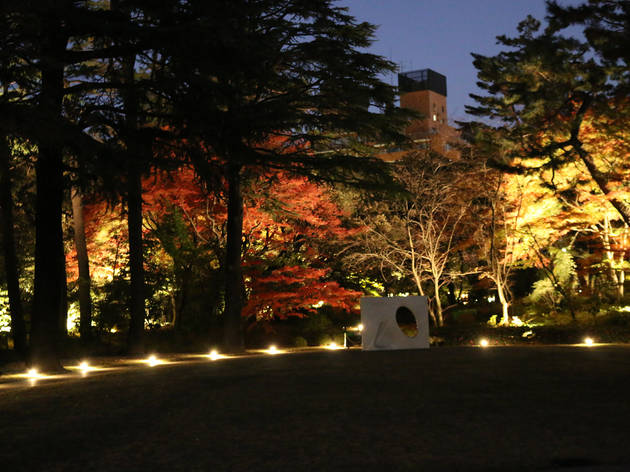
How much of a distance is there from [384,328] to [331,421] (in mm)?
10710

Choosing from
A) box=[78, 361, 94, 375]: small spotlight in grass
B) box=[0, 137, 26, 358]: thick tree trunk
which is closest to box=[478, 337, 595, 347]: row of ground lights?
box=[78, 361, 94, 375]: small spotlight in grass

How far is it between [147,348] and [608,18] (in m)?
14.3

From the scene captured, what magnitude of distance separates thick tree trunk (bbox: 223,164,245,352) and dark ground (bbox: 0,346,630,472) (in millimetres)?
6978

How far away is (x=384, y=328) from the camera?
16844 mm

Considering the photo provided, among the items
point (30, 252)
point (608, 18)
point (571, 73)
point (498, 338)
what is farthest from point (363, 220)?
point (30, 252)

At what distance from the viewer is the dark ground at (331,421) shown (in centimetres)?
491

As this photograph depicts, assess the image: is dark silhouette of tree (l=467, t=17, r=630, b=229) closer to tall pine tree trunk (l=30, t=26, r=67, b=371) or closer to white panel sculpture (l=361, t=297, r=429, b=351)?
white panel sculpture (l=361, t=297, r=429, b=351)

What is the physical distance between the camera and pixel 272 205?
2044 cm

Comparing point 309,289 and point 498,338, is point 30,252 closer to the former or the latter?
point 309,289

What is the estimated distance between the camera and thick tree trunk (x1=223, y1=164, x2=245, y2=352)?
57.4 feet

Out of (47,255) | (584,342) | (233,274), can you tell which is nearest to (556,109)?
(584,342)

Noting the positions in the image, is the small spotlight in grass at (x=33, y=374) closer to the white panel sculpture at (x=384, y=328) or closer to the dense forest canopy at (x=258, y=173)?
the dense forest canopy at (x=258, y=173)

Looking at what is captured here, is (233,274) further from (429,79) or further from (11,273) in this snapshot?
(429,79)

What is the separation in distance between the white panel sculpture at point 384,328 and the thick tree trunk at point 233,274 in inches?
130
